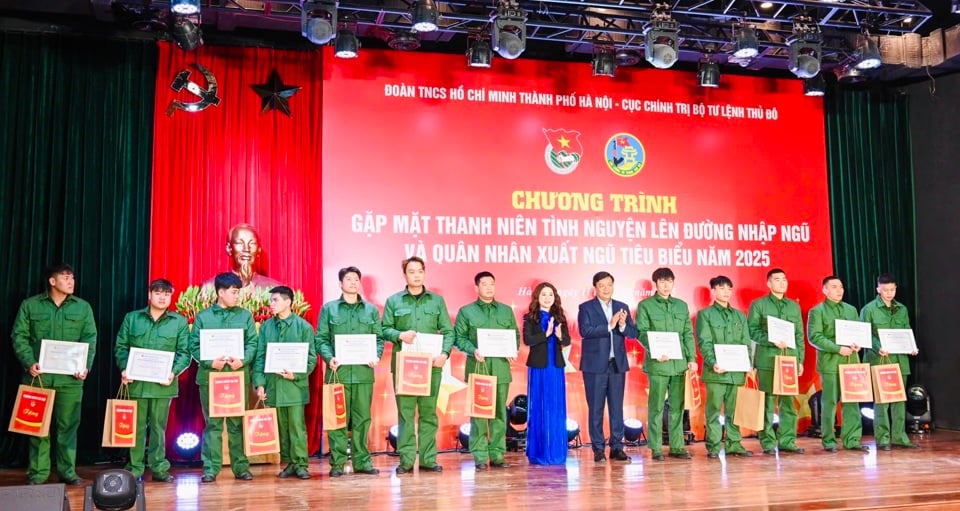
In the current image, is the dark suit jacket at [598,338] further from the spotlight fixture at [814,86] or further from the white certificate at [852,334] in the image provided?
the spotlight fixture at [814,86]

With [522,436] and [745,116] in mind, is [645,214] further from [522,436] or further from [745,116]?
[522,436]

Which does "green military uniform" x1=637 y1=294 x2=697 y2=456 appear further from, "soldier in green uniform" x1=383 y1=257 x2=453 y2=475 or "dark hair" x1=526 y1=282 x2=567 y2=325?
"soldier in green uniform" x1=383 y1=257 x2=453 y2=475

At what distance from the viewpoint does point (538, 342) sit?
21.5ft

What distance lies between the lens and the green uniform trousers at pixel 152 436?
6031 millimetres

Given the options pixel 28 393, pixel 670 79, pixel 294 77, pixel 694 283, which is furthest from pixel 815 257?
pixel 28 393

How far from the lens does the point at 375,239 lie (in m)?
7.56

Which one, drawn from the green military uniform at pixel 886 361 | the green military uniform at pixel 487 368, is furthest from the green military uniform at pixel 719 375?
the green military uniform at pixel 487 368

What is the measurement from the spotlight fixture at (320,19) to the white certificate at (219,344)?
2263 mm

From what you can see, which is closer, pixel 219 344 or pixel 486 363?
pixel 219 344

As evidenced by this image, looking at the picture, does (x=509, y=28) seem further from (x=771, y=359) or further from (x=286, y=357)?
(x=771, y=359)

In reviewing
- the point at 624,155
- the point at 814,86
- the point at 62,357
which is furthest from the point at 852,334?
the point at 62,357

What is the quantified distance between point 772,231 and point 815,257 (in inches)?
21.3

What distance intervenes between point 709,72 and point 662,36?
0.97 metres

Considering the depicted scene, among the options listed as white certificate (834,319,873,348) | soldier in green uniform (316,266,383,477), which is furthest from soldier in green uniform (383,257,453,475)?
white certificate (834,319,873,348)
